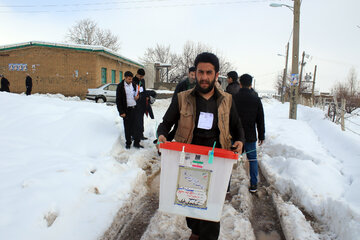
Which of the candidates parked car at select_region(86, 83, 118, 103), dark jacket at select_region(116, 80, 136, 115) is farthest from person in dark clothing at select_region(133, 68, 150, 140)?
parked car at select_region(86, 83, 118, 103)

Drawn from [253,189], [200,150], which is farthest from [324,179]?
[200,150]

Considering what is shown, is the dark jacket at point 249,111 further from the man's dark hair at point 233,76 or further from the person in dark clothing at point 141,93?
the person in dark clothing at point 141,93

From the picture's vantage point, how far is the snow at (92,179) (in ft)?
8.68

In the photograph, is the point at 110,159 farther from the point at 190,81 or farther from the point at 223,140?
the point at 223,140

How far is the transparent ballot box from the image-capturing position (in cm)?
194

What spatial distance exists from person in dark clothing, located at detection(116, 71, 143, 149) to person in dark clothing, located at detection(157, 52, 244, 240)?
352 cm

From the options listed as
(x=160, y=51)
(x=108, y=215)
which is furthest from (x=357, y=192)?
(x=160, y=51)

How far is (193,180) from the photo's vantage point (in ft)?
6.61

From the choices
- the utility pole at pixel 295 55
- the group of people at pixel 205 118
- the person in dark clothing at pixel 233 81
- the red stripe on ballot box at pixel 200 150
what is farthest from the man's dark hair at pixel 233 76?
the utility pole at pixel 295 55

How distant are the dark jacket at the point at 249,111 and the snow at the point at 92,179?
1022 millimetres

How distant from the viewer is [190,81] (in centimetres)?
441

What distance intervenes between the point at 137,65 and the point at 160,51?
22.9 metres

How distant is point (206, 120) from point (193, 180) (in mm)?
568

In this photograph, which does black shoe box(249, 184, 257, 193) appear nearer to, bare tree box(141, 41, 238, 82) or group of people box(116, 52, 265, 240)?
group of people box(116, 52, 265, 240)
